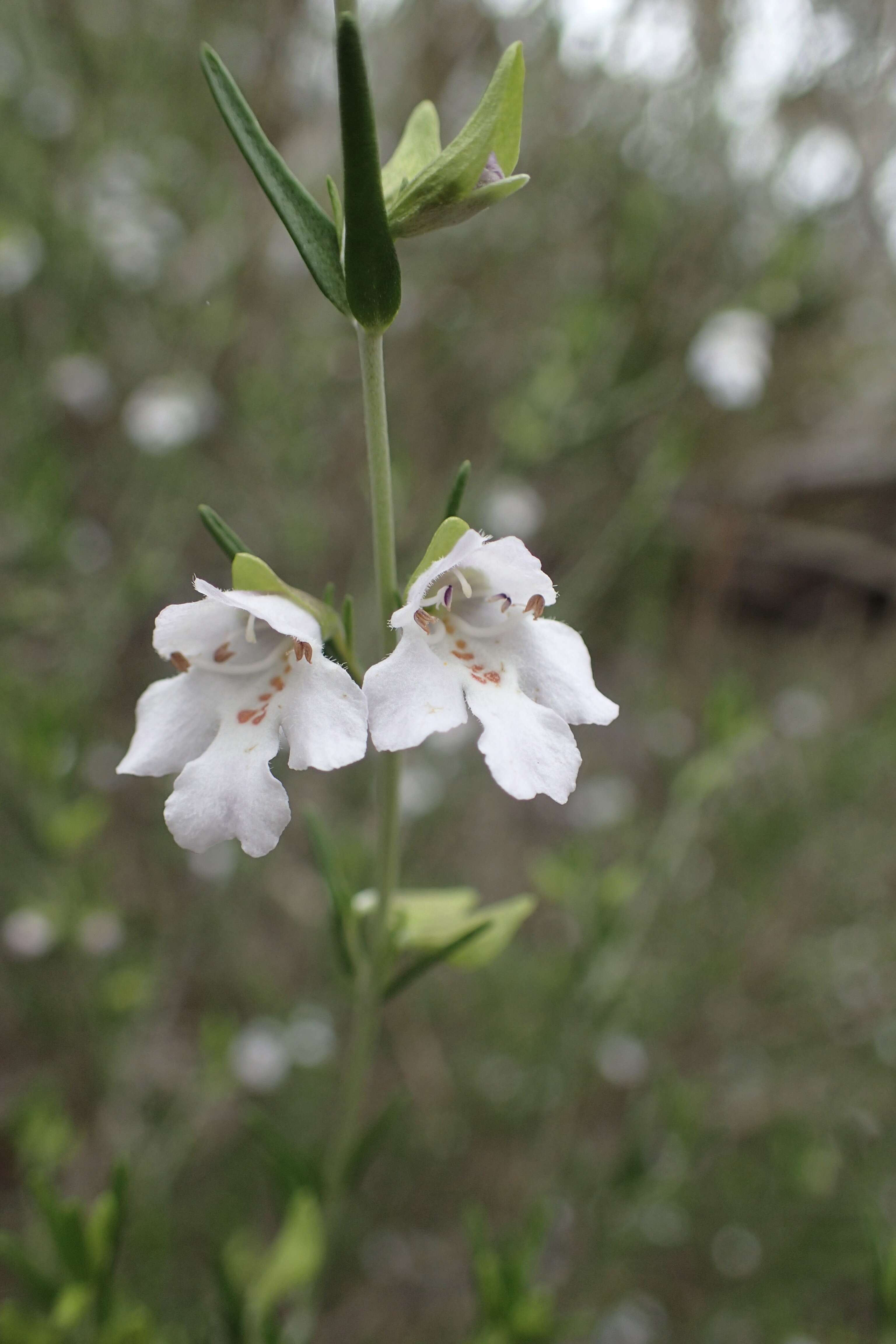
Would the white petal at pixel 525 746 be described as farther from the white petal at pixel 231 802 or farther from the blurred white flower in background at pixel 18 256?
the blurred white flower in background at pixel 18 256

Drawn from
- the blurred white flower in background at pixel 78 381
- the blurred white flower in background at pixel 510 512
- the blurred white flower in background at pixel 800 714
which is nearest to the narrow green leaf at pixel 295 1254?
the blurred white flower in background at pixel 510 512

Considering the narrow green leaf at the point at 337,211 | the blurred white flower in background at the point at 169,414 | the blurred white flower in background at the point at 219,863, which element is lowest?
the blurred white flower in background at the point at 219,863

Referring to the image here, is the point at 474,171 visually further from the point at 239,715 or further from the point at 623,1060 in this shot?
the point at 623,1060

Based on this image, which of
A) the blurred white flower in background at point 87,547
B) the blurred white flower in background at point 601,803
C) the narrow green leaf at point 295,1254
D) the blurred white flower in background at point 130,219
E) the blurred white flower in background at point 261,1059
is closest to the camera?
the narrow green leaf at point 295,1254

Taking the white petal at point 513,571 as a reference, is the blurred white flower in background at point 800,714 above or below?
below

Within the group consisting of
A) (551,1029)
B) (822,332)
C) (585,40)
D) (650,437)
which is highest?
(585,40)

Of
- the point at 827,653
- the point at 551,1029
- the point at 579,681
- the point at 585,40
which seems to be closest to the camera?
the point at 579,681

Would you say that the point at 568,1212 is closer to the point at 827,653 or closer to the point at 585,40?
the point at 827,653

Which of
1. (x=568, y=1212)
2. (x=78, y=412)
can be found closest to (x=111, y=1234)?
(x=568, y=1212)
